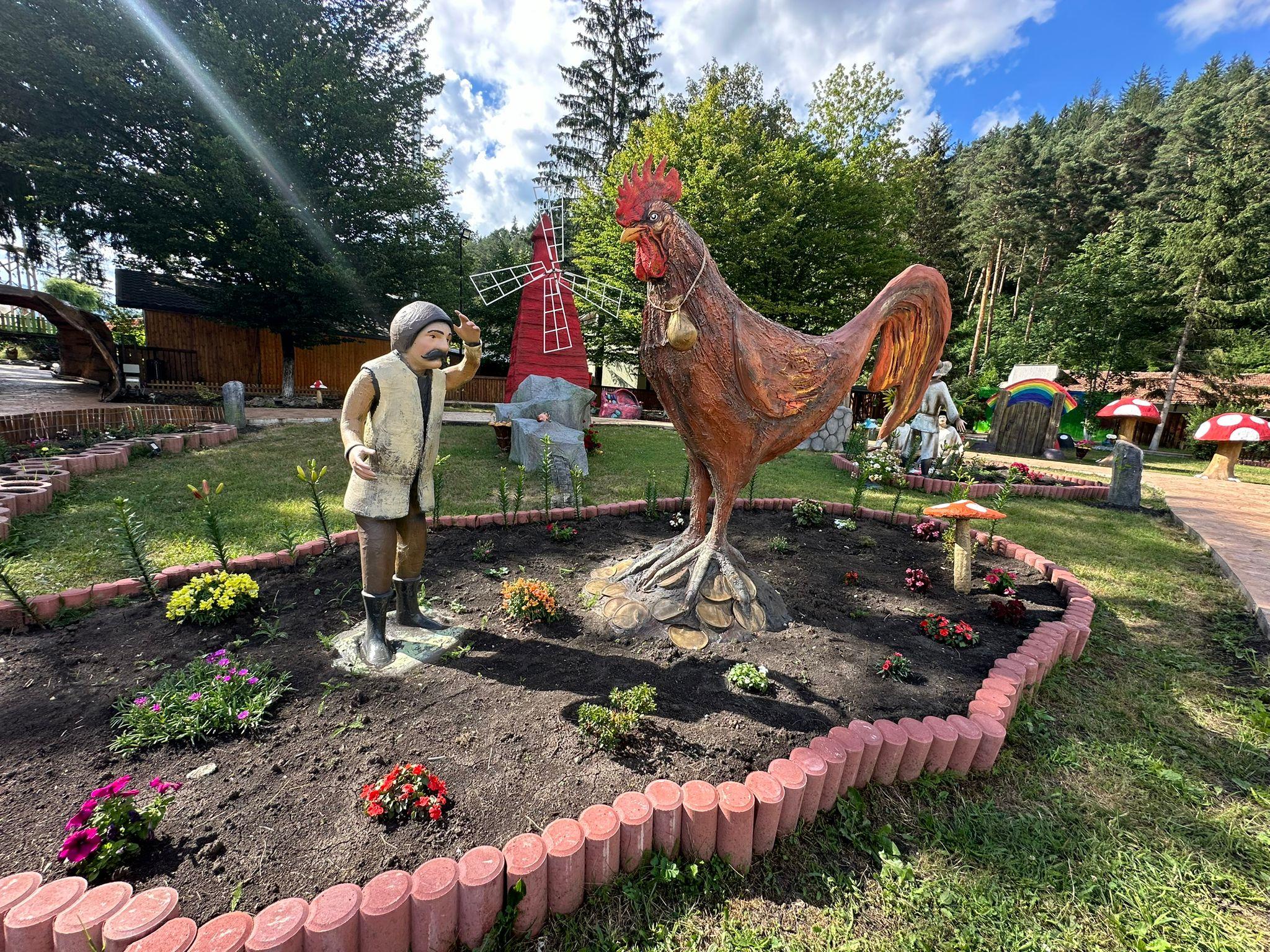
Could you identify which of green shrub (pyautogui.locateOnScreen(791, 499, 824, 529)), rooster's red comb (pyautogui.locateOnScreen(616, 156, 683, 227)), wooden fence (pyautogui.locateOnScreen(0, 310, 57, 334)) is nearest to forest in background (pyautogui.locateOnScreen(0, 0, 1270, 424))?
green shrub (pyautogui.locateOnScreen(791, 499, 824, 529))

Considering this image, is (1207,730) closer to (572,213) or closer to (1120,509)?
(1120,509)

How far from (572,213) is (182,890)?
61.5ft

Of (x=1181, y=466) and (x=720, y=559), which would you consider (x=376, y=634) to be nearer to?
(x=720, y=559)

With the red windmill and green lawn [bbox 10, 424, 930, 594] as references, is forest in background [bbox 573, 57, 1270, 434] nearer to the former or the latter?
the red windmill

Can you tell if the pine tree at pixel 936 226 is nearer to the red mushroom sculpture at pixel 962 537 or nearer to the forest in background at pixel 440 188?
the forest in background at pixel 440 188

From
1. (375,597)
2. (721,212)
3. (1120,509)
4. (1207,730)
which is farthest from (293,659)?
(721,212)

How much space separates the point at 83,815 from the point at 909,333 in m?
4.71

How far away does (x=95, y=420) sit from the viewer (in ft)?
26.0

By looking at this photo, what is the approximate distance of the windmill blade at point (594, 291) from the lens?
30.8ft

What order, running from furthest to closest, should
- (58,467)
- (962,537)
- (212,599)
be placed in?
1. (58,467)
2. (962,537)
3. (212,599)

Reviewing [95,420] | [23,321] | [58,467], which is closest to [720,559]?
[58,467]

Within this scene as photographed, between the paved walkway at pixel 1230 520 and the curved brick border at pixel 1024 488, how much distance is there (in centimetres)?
91

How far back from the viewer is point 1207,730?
2.63 metres

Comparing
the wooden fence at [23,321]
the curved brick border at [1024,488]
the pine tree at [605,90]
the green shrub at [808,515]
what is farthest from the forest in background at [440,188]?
the wooden fence at [23,321]
